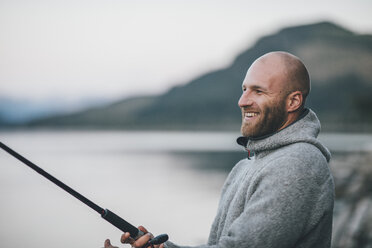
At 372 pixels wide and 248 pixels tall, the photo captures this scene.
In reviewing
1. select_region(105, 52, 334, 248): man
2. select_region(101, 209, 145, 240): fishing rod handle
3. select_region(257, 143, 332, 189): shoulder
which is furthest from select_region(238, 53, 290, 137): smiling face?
select_region(101, 209, 145, 240): fishing rod handle

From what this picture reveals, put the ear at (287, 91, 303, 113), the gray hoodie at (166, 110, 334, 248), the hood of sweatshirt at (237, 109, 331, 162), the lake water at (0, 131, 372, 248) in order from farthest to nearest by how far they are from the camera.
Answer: the lake water at (0, 131, 372, 248), the ear at (287, 91, 303, 113), the hood of sweatshirt at (237, 109, 331, 162), the gray hoodie at (166, 110, 334, 248)

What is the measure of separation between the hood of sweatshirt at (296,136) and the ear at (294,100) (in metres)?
0.07

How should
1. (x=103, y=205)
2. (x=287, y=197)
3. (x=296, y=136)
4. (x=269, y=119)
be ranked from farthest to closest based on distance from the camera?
1. (x=103, y=205)
2. (x=269, y=119)
3. (x=296, y=136)
4. (x=287, y=197)

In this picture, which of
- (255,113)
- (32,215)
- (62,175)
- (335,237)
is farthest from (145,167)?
(255,113)

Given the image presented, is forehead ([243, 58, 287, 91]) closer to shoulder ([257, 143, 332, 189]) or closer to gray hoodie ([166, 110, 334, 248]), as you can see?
gray hoodie ([166, 110, 334, 248])

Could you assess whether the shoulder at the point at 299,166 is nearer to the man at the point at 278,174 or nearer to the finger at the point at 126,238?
the man at the point at 278,174

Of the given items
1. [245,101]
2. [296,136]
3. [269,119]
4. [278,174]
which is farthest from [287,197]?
[245,101]

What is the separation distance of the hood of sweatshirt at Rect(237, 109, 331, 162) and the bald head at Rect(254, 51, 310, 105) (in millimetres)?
159

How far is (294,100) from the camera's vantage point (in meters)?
2.30

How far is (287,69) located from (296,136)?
1.20 ft

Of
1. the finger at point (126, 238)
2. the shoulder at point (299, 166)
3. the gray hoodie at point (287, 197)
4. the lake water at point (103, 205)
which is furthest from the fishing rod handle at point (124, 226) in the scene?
the lake water at point (103, 205)

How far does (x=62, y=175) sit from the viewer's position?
35.9m

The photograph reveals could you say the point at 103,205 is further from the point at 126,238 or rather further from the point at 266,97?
the point at 266,97

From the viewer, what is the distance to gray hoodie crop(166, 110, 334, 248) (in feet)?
6.31
